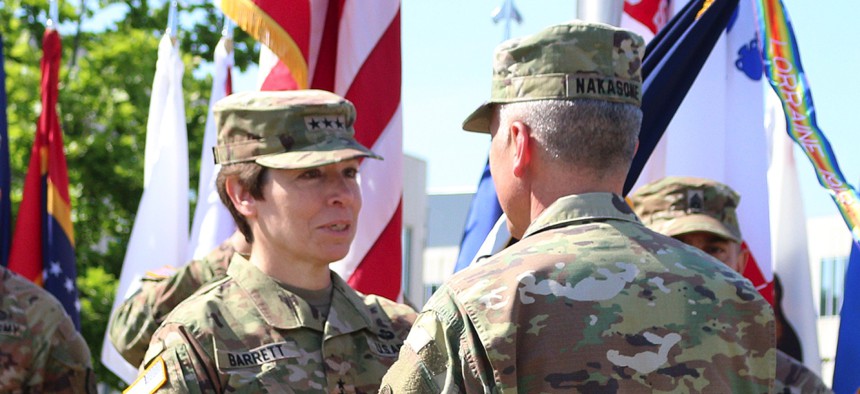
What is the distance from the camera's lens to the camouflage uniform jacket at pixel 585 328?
2.87 meters

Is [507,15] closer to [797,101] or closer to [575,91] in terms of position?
[797,101]

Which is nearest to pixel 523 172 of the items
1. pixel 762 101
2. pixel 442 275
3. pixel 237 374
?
pixel 237 374

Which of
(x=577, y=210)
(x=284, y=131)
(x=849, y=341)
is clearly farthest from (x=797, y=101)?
(x=577, y=210)

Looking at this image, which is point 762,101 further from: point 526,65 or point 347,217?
point 526,65

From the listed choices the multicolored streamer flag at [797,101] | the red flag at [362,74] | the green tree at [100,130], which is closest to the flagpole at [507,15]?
the red flag at [362,74]

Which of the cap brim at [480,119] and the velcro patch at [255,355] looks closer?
the cap brim at [480,119]

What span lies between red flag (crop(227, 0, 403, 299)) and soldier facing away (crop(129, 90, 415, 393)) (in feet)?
5.00

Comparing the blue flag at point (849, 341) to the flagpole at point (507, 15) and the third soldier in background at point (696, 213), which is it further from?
the flagpole at point (507, 15)

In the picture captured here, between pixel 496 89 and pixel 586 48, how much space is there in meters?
0.23

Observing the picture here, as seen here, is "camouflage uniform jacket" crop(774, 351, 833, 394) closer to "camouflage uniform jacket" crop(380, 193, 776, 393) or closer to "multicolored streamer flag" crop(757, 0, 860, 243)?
"multicolored streamer flag" crop(757, 0, 860, 243)

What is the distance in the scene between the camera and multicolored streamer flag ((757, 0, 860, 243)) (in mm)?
4914

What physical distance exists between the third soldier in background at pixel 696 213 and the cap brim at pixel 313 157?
180 cm

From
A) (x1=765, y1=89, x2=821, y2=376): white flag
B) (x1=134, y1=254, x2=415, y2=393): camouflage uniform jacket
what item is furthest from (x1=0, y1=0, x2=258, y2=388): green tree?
(x1=134, y1=254, x2=415, y2=393): camouflage uniform jacket

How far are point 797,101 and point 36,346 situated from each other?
9.94 feet
